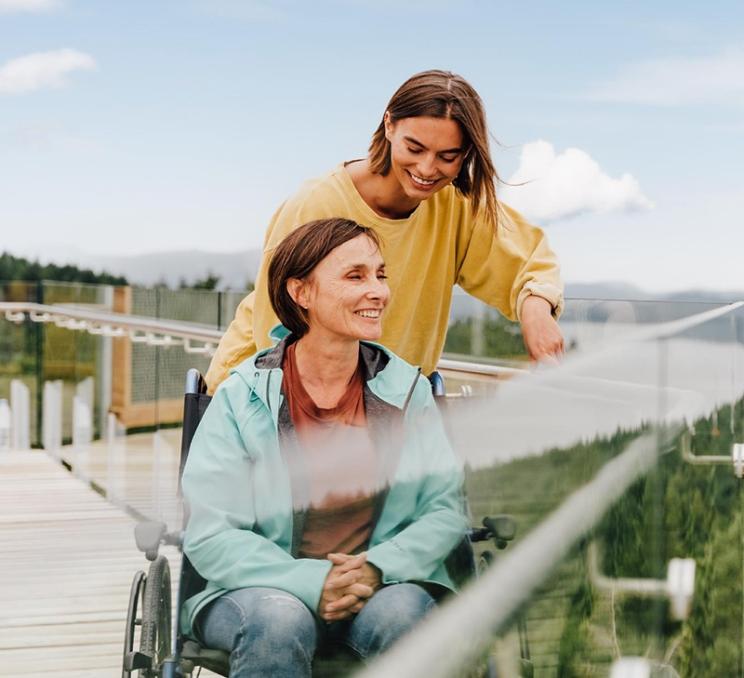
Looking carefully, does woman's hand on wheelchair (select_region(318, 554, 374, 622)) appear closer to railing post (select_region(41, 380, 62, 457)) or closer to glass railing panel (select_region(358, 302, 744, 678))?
glass railing panel (select_region(358, 302, 744, 678))

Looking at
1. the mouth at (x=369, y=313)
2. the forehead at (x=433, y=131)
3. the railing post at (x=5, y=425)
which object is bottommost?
the railing post at (x=5, y=425)

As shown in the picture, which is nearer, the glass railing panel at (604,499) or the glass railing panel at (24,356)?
the glass railing panel at (604,499)

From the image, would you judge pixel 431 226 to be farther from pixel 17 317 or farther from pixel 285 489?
pixel 17 317

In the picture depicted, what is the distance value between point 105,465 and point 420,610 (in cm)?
387

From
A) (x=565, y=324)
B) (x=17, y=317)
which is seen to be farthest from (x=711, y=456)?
(x=17, y=317)

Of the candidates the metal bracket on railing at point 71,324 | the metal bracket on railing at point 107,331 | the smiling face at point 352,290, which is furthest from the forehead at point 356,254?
the metal bracket on railing at point 71,324

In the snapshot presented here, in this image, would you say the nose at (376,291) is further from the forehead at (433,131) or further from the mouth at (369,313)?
the forehead at (433,131)

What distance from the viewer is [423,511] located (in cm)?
138

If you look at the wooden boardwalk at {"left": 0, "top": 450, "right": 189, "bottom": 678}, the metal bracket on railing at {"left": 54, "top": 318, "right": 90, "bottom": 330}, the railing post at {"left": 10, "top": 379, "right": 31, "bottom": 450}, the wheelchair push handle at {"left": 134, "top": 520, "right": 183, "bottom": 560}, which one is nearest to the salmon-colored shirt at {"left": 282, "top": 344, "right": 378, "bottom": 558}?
the wheelchair push handle at {"left": 134, "top": 520, "right": 183, "bottom": 560}

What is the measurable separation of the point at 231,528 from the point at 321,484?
0.13 m

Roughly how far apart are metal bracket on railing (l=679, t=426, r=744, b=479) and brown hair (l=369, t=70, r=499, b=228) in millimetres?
734

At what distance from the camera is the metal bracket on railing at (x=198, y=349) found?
360 cm

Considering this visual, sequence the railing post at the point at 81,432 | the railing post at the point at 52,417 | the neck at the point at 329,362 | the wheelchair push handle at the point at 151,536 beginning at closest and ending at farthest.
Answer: the neck at the point at 329,362, the wheelchair push handle at the point at 151,536, the railing post at the point at 81,432, the railing post at the point at 52,417

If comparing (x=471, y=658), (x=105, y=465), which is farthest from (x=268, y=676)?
(x=105, y=465)
